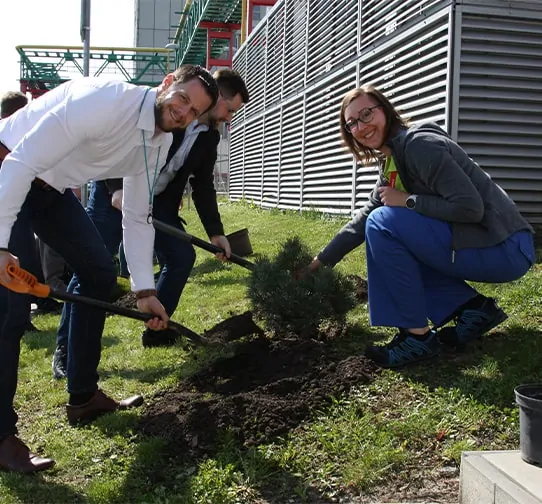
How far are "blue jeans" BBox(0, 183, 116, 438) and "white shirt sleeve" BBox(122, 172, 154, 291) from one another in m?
0.13

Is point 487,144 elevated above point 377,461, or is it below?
above

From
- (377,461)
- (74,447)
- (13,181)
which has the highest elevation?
(13,181)

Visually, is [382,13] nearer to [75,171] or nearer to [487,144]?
[487,144]

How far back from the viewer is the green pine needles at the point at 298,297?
155 inches

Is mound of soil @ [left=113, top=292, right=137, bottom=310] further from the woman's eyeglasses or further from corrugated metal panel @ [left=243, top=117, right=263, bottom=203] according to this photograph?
corrugated metal panel @ [left=243, top=117, right=263, bottom=203]

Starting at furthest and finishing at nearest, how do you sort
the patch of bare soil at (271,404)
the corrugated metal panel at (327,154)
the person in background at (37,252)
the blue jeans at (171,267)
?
1. the corrugated metal panel at (327,154)
2. the person in background at (37,252)
3. the blue jeans at (171,267)
4. the patch of bare soil at (271,404)

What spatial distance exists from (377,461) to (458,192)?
4.55 feet

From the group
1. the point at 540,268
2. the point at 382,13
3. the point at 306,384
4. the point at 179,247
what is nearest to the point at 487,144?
the point at 540,268

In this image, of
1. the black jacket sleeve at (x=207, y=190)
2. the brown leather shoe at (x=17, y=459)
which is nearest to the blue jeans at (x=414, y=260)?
the black jacket sleeve at (x=207, y=190)

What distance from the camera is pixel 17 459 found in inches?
110

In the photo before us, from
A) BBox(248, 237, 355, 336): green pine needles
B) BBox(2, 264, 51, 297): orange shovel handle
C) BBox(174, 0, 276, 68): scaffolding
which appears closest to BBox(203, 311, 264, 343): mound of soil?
BBox(248, 237, 355, 336): green pine needles

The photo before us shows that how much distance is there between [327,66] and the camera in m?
11.1

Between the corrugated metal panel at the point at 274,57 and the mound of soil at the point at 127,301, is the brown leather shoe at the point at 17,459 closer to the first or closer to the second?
the mound of soil at the point at 127,301

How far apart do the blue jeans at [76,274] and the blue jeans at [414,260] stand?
1394 mm
